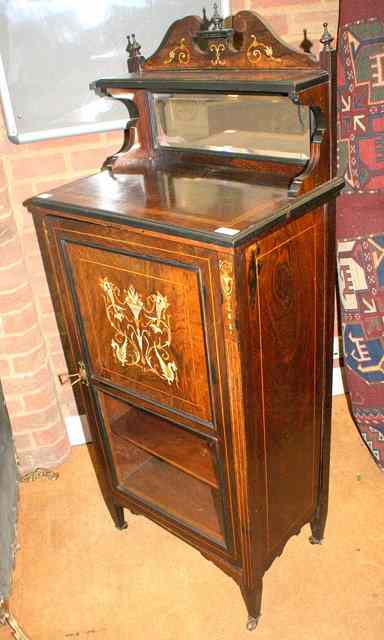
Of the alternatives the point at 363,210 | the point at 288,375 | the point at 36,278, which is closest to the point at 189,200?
the point at 288,375

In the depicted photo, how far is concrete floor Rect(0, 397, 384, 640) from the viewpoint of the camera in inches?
76.2

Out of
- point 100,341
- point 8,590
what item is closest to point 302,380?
point 100,341

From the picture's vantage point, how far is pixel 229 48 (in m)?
1.57

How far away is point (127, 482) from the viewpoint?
2.17 m

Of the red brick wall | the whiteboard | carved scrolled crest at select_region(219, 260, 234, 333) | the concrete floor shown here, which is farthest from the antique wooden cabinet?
the red brick wall

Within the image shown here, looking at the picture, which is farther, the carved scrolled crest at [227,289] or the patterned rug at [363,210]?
the patterned rug at [363,210]

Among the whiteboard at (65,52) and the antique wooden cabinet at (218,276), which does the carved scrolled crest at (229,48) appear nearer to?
the antique wooden cabinet at (218,276)

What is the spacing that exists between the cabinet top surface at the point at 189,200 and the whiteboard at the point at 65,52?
40 cm

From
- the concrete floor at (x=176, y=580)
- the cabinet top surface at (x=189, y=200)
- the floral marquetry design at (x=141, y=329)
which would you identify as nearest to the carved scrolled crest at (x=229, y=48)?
the cabinet top surface at (x=189, y=200)

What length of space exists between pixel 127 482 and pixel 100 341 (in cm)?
62

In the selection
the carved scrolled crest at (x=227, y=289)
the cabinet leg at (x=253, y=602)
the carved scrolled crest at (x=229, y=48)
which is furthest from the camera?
the cabinet leg at (x=253, y=602)

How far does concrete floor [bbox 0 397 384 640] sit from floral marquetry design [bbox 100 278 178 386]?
0.85m

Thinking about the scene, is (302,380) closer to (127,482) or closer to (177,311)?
Result: (177,311)

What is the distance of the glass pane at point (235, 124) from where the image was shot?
1.62m
